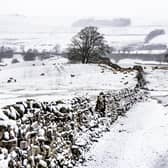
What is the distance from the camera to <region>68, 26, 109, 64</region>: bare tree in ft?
220

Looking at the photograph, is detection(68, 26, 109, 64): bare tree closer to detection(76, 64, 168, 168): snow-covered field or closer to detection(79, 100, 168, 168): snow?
detection(76, 64, 168, 168): snow-covered field

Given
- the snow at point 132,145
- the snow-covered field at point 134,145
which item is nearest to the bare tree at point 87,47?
the snow-covered field at point 134,145

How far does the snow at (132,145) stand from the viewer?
10.9 metres

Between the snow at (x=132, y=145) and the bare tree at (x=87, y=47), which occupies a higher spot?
the bare tree at (x=87, y=47)

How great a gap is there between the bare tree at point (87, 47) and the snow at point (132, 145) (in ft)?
160

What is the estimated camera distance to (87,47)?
67.6 metres

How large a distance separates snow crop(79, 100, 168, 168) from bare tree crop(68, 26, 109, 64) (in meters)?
48.7

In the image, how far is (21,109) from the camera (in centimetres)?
903

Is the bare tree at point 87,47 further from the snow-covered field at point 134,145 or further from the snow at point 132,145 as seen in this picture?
the snow at point 132,145

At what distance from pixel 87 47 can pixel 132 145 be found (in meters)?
55.2

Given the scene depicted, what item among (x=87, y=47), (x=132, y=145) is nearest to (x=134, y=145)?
(x=132, y=145)

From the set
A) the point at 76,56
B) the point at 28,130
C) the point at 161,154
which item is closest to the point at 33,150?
the point at 28,130

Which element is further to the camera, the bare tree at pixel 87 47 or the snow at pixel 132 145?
the bare tree at pixel 87 47

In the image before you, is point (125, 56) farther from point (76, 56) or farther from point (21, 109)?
point (21, 109)
